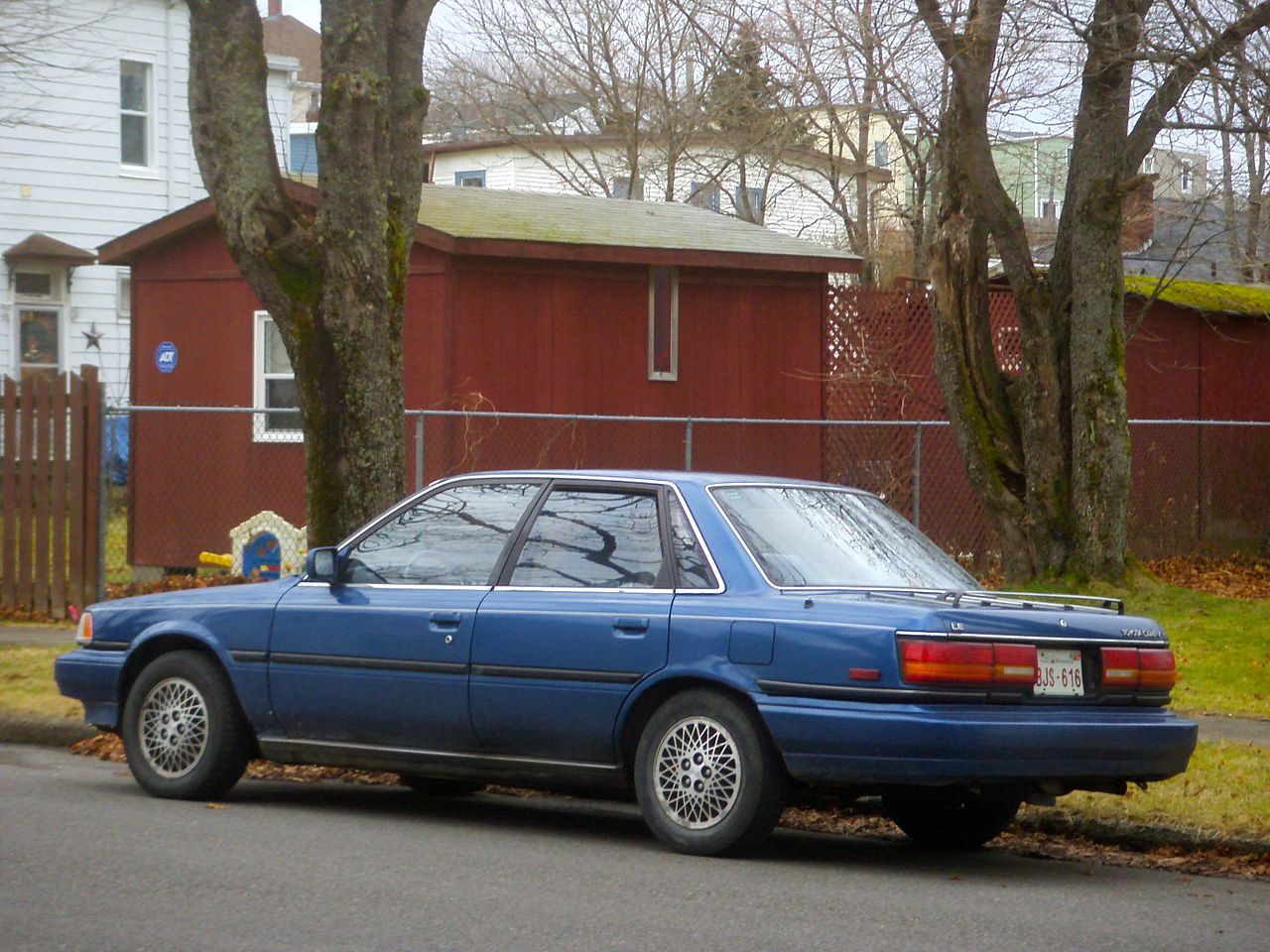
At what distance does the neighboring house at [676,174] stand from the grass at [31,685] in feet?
65.9

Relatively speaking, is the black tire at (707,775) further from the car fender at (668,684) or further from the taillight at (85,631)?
the taillight at (85,631)

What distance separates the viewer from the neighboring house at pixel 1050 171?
69.4ft

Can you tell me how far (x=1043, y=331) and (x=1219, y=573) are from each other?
6200 mm

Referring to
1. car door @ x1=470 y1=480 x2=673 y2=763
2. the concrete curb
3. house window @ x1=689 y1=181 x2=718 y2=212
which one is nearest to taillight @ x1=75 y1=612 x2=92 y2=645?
the concrete curb

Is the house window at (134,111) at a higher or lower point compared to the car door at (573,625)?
higher

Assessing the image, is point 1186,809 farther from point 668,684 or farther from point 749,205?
point 749,205

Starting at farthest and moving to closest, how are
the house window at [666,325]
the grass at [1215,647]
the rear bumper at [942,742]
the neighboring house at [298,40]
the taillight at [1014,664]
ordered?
the neighboring house at [298,40], the house window at [666,325], the grass at [1215,647], the taillight at [1014,664], the rear bumper at [942,742]

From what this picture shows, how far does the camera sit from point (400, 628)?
8016mm

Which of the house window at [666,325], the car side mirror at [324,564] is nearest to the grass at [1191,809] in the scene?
the car side mirror at [324,564]

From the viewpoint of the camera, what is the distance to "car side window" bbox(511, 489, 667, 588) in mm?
7648

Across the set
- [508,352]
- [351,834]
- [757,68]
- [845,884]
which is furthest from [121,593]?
[757,68]

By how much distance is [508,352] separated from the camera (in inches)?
736

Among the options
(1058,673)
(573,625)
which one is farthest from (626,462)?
(1058,673)

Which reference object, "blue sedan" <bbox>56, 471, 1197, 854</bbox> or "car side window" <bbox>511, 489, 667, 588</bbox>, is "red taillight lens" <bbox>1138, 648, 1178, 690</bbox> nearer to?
"blue sedan" <bbox>56, 471, 1197, 854</bbox>
